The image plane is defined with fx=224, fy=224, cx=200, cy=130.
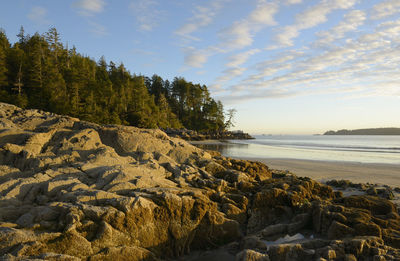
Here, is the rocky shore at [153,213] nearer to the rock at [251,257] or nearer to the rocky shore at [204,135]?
the rock at [251,257]

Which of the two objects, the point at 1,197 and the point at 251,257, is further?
the point at 1,197

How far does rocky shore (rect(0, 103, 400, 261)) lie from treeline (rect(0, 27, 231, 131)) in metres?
36.2

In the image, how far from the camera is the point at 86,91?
1954 inches

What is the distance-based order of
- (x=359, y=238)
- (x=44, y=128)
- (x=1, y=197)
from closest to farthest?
(x=359, y=238)
(x=1, y=197)
(x=44, y=128)

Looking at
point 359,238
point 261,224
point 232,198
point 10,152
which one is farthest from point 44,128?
point 359,238

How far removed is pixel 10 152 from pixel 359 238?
35.8ft

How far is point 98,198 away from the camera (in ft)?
19.5

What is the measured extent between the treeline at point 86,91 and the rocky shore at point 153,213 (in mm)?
36202

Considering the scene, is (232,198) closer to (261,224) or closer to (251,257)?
(261,224)

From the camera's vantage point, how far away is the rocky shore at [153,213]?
4.82 m

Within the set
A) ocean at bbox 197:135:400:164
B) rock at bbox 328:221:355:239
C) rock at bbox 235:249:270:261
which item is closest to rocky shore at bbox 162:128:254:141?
ocean at bbox 197:135:400:164

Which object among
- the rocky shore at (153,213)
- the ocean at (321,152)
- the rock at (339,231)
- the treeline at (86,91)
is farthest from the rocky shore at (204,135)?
the rock at (339,231)

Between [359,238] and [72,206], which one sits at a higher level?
[72,206]

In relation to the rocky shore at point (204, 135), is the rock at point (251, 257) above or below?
below
